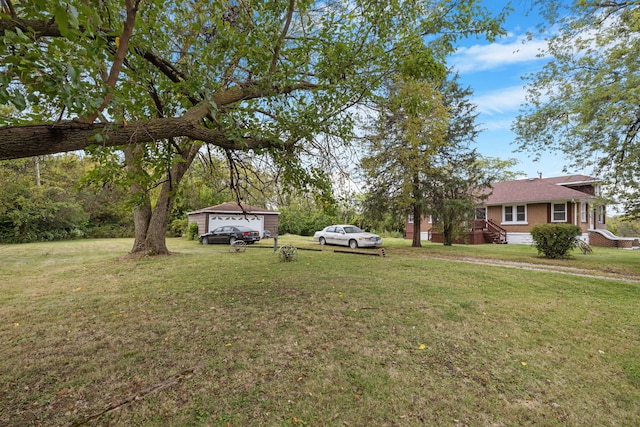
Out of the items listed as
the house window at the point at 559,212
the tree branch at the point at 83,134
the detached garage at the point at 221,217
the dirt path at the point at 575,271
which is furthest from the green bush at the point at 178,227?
the house window at the point at 559,212

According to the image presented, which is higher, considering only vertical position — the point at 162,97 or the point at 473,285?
the point at 162,97

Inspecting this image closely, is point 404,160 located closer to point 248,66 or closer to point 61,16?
point 248,66

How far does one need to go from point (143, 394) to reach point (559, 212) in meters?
25.0

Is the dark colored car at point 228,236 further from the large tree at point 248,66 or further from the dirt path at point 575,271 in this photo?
the dirt path at point 575,271

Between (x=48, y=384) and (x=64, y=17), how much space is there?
327 cm

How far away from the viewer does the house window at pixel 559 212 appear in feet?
65.9

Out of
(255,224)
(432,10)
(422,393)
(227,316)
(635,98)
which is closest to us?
(422,393)

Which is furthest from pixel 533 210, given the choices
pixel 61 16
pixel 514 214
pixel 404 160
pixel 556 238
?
pixel 61 16

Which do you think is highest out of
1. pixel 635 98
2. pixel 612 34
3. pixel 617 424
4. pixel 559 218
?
pixel 612 34

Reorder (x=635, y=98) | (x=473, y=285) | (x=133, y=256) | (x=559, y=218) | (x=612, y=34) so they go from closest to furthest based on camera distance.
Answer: (x=473, y=285)
(x=635, y=98)
(x=612, y=34)
(x=133, y=256)
(x=559, y=218)

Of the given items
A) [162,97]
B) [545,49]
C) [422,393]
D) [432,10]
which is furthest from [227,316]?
Result: [545,49]

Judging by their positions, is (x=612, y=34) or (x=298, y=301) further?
(x=612, y=34)

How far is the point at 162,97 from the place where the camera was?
16.8 ft

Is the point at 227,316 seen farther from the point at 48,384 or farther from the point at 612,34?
the point at 612,34
